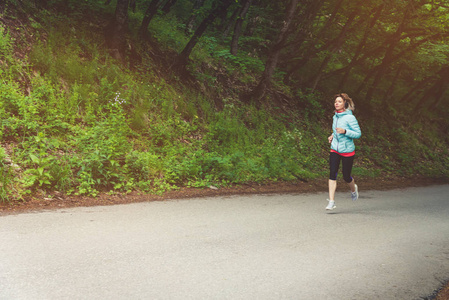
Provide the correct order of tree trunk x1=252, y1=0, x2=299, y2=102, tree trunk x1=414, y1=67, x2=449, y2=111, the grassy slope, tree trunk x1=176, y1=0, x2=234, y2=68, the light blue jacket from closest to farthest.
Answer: the light blue jacket < the grassy slope < tree trunk x1=176, y1=0, x2=234, y2=68 < tree trunk x1=252, y1=0, x2=299, y2=102 < tree trunk x1=414, y1=67, x2=449, y2=111

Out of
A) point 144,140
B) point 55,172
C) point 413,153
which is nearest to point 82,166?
point 55,172

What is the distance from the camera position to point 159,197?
26.0 feet

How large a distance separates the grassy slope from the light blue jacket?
10.9ft

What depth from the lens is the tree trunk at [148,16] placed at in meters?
13.3

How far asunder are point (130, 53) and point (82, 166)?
6.87 metres

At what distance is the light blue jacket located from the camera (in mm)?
7598

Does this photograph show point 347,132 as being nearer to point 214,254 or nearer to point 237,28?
point 214,254

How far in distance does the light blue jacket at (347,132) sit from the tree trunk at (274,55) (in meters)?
8.72

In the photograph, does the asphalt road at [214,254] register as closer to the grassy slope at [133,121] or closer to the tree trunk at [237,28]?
the grassy slope at [133,121]

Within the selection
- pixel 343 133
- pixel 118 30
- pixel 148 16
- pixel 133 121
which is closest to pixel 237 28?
pixel 148 16

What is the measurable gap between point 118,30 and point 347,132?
8.75 meters

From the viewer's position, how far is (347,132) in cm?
757

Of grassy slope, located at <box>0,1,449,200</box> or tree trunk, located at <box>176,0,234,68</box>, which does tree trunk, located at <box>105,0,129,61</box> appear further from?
tree trunk, located at <box>176,0,234,68</box>

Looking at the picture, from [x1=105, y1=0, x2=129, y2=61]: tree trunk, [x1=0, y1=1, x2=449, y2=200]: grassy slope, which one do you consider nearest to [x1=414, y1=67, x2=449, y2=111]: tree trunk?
[x1=0, y1=1, x2=449, y2=200]: grassy slope
